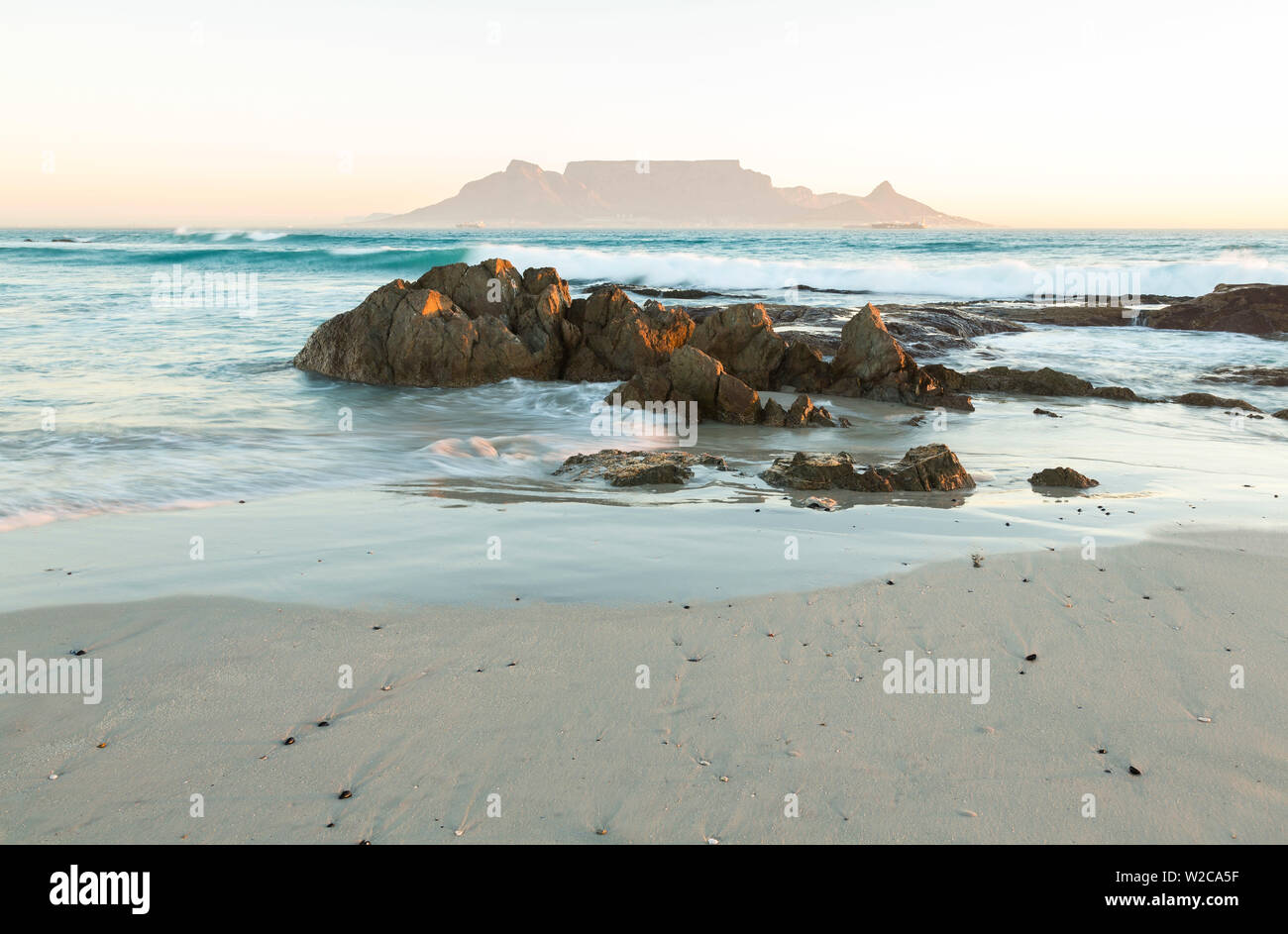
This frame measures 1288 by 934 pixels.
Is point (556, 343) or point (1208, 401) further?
point (556, 343)

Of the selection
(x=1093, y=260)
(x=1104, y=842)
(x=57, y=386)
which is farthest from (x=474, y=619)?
(x=1093, y=260)

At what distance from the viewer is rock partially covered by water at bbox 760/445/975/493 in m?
6.86

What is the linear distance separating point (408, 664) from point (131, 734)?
3.36 ft

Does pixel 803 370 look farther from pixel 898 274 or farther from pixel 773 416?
pixel 898 274

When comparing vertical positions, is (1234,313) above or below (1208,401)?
above

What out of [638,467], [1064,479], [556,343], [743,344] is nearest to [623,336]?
[556,343]

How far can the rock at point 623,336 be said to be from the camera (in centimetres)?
1289

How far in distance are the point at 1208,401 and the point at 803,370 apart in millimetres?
5432

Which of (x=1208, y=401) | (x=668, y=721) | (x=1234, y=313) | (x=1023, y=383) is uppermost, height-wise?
(x=1234, y=313)

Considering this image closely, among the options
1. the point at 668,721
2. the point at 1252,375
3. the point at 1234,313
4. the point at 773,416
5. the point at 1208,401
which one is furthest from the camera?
the point at 1234,313

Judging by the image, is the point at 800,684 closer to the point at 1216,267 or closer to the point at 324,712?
the point at 324,712

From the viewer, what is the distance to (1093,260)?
145ft

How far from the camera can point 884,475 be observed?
6.95 m

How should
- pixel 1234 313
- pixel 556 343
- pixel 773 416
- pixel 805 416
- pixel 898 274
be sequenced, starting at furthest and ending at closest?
pixel 898 274, pixel 1234 313, pixel 556 343, pixel 773 416, pixel 805 416
